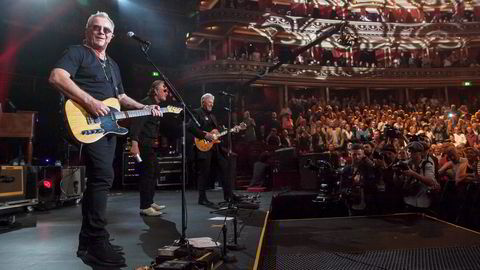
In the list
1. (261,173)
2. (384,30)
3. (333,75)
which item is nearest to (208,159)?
(261,173)

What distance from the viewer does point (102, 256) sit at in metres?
2.26

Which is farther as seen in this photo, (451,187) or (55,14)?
(55,14)

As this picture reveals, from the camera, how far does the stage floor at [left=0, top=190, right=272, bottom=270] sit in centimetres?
237

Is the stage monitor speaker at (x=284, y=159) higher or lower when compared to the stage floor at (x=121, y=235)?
higher

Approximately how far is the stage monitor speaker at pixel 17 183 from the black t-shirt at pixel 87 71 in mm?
2375

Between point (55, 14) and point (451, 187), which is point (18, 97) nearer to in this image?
point (55, 14)

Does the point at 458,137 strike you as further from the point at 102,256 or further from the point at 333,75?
the point at 102,256

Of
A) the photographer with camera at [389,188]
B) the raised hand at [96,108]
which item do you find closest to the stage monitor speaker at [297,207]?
the photographer with camera at [389,188]

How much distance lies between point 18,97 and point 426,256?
526 inches

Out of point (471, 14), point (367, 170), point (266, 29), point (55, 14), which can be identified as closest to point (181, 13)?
point (266, 29)

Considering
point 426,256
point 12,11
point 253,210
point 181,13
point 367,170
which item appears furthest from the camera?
point 181,13

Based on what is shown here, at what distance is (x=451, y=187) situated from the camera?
477 cm

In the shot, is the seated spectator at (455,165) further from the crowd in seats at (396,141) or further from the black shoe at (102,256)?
the black shoe at (102,256)

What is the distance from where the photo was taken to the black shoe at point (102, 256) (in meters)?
2.23
